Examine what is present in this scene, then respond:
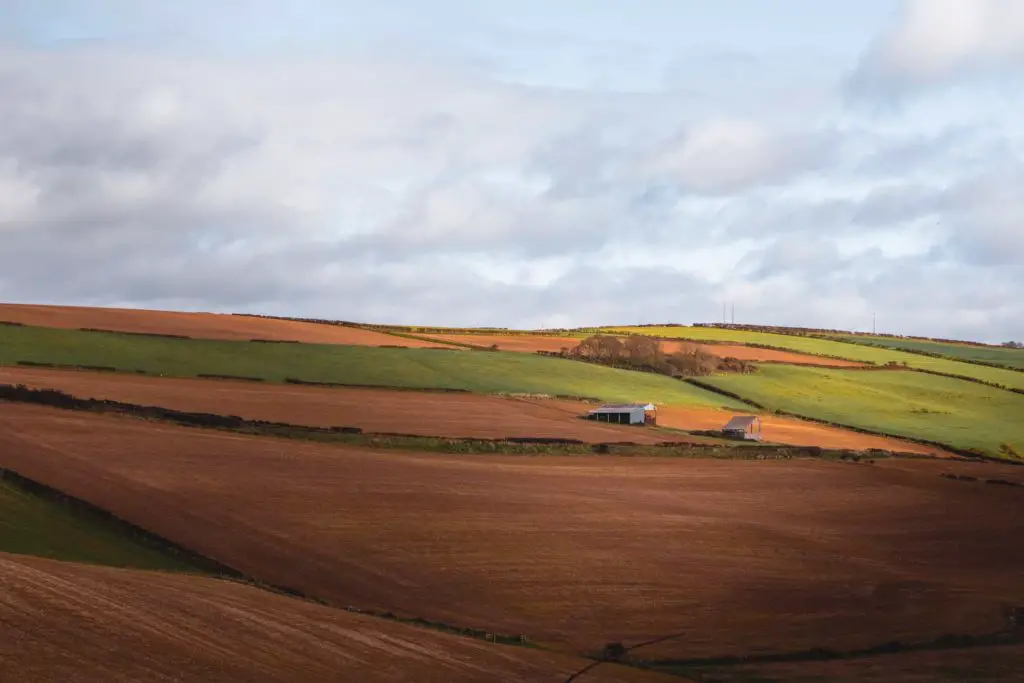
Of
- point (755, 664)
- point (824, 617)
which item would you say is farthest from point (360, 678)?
point (824, 617)

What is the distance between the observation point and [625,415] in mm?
71875

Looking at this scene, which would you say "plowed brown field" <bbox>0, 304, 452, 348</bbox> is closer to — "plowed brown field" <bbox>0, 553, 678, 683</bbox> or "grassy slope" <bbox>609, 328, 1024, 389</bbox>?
Answer: "grassy slope" <bbox>609, 328, 1024, 389</bbox>

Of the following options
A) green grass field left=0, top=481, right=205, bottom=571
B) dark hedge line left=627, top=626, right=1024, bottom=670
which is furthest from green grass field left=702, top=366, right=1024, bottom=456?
green grass field left=0, top=481, right=205, bottom=571

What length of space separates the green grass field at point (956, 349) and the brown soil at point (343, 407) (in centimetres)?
6994

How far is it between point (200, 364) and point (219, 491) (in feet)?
112

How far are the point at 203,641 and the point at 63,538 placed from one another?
40.3ft

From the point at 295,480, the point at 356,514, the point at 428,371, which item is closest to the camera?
the point at 356,514

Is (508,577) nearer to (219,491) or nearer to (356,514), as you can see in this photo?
(356,514)

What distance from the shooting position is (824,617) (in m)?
35.6

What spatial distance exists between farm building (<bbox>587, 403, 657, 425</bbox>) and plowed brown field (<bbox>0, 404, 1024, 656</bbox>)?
1669 cm

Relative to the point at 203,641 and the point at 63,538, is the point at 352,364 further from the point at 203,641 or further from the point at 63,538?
the point at 203,641

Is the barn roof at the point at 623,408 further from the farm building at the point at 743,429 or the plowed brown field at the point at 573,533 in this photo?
the plowed brown field at the point at 573,533

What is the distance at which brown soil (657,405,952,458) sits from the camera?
7162 centimetres

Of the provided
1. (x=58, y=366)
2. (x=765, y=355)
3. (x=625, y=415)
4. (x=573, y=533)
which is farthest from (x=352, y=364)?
(x=765, y=355)
